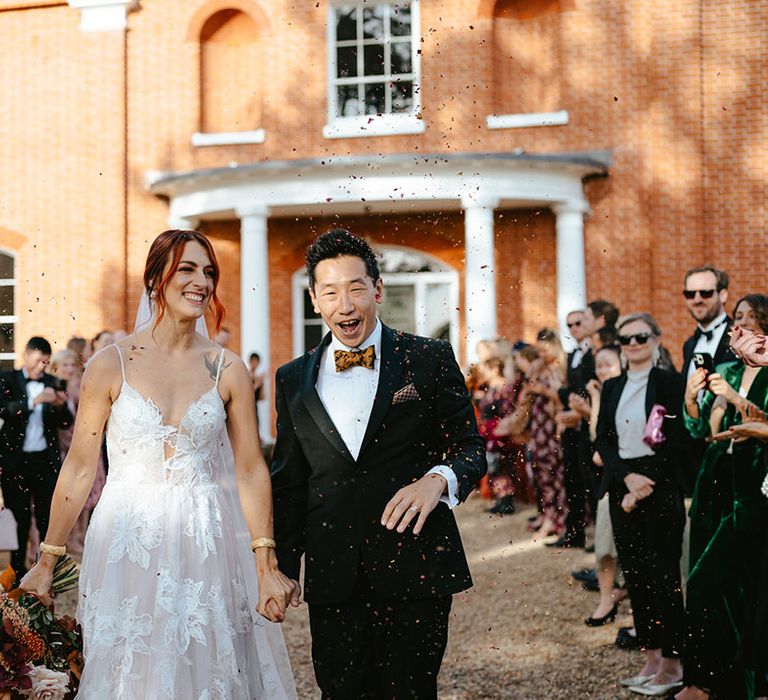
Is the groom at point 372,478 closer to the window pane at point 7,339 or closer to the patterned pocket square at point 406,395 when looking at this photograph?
the patterned pocket square at point 406,395

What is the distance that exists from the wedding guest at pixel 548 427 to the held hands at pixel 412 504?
21.1 ft

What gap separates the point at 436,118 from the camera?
1590 centimetres

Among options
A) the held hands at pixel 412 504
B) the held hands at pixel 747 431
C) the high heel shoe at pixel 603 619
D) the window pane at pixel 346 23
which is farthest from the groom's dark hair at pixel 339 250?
the window pane at pixel 346 23

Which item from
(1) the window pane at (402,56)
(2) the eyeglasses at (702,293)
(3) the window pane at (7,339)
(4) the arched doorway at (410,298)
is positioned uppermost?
(1) the window pane at (402,56)

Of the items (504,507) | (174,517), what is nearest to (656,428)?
(174,517)

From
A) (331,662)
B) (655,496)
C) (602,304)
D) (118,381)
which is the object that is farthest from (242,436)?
(602,304)

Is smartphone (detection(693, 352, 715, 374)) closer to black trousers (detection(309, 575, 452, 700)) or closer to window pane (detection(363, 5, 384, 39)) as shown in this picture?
black trousers (detection(309, 575, 452, 700))

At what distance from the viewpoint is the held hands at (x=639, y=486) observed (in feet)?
18.6

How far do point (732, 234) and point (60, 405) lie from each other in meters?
10.1

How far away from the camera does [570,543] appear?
30.9 ft

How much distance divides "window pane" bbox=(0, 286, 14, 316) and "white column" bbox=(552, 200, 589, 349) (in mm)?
8866

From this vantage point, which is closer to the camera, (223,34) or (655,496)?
(655,496)

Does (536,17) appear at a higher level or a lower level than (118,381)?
higher

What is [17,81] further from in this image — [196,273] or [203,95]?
[196,273]
